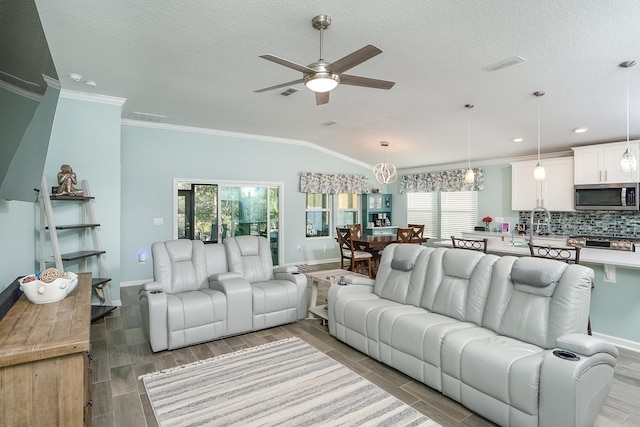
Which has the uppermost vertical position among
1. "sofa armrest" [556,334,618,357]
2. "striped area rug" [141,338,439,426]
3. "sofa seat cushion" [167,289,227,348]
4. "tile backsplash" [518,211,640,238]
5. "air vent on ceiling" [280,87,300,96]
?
"air vent on ceiling" [280,87,300,96]

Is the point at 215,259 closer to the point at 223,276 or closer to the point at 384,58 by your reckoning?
the point at 223,276

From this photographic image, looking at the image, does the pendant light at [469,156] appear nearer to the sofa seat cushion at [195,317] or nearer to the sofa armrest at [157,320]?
the sofa seat cushion at [195,317]

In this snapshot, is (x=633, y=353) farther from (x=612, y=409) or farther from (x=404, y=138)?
(x=404, y=138)

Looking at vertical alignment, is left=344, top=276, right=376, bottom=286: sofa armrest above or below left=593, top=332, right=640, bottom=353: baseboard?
above

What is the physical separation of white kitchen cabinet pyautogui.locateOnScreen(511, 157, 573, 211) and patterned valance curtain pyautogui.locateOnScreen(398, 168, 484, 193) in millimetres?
871

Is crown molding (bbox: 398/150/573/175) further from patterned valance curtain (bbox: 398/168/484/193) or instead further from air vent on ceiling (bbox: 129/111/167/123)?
air vent on ceiling (bbox: 129/111/167/123)

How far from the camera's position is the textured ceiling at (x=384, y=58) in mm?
2641

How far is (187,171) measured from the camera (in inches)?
251

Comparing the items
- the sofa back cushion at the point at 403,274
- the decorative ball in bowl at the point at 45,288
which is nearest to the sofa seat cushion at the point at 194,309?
the decorative ball in bowl at the point at 45,288

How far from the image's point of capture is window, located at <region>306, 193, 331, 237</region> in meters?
8.16

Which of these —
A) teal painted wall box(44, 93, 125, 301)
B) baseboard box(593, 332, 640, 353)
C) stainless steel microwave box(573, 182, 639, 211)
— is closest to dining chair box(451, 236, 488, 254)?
baseboard box(593, 332, 640, 353)

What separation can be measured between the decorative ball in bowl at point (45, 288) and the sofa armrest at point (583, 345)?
10.5 ft

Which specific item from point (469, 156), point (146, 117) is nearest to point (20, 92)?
point (146, 117)

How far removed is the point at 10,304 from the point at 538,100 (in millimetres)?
5602
